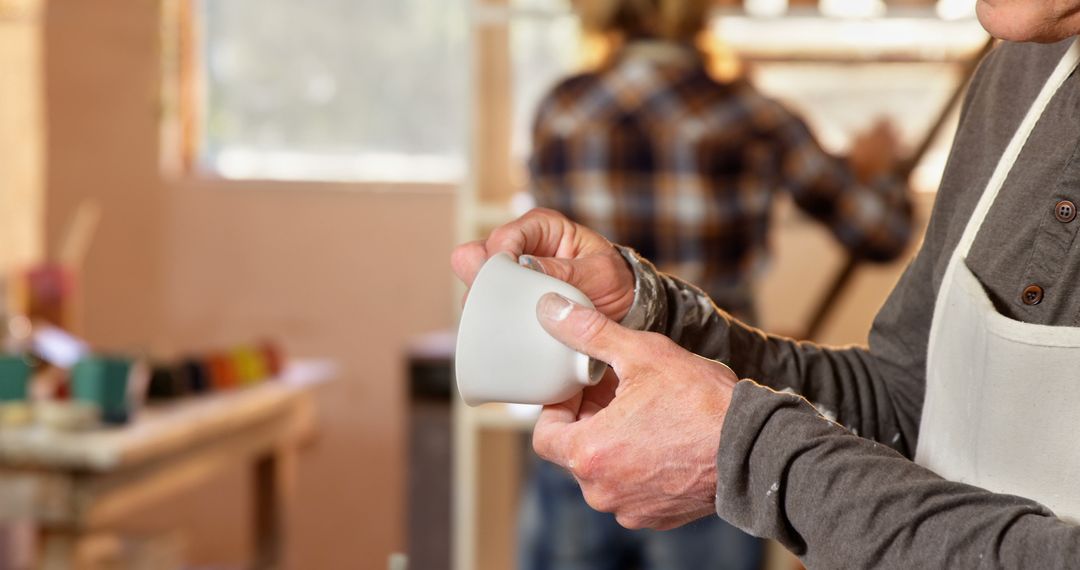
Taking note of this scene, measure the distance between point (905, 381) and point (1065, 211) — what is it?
24 cm

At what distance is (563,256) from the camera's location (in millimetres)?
938

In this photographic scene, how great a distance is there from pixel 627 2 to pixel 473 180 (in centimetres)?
62

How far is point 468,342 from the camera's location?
836mm

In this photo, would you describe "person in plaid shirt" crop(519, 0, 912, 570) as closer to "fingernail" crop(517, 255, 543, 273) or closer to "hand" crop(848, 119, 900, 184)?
"hand" crop(848, 119, 900, 184)

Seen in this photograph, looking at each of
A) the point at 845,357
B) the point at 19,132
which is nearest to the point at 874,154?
the point at 845,357

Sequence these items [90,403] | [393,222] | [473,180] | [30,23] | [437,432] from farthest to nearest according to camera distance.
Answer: [393,222] < [30,23] < [437,432] < [473,180] < [90,403]

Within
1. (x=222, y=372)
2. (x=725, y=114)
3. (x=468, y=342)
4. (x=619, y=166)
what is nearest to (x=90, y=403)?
(x=222, y=372)

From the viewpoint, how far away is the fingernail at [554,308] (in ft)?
2.63

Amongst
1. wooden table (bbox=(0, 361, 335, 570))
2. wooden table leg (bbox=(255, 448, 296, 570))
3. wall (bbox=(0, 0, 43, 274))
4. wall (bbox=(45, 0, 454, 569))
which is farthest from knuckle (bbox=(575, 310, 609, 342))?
wall (bbox=(45, 0, 454, 569))

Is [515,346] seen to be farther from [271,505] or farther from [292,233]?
[292,233]

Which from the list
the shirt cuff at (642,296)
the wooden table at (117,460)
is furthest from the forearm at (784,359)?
the wooden table at (117,460)

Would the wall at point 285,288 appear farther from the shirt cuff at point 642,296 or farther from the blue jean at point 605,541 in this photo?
the shirt cuff at point 642,296

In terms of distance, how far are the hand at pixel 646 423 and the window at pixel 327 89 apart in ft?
10.00

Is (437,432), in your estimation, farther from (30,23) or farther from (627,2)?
(30,23)
